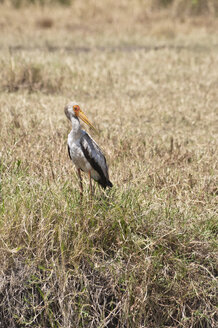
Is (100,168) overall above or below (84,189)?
above

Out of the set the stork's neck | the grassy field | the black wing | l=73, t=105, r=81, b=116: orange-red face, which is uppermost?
l=73, t=105, r=81, b=116: orange-red face

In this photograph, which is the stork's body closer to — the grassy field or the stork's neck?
the stork's neck

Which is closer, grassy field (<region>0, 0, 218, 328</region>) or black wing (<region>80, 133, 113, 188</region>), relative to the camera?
grassy field (<region>0, 0, 218, 328</region>)

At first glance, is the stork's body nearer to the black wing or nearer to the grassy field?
the black wing

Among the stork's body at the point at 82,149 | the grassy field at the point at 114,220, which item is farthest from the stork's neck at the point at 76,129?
the grassy field at the point at 114,220

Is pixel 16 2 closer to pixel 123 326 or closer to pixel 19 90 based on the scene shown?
pixel 19 90

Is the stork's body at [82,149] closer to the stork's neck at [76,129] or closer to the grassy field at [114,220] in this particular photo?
the stork's neck at [76,129]

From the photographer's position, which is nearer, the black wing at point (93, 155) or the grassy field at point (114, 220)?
the grassy field at point (114, 220)

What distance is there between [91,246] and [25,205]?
1.62ft

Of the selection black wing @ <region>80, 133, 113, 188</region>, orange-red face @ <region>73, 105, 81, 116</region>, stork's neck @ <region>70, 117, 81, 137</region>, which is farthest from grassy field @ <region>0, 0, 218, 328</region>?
orange-red face @ <region>73, 105, 81, 116</region>

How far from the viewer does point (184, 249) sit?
337cm

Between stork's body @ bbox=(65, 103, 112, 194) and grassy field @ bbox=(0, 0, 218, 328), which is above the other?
stork's body @ bbox=(65, 103, 112, 194)

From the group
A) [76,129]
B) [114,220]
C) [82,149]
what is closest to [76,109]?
[76,129]

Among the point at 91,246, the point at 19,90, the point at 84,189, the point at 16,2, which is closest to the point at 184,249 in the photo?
the point at 91,246
